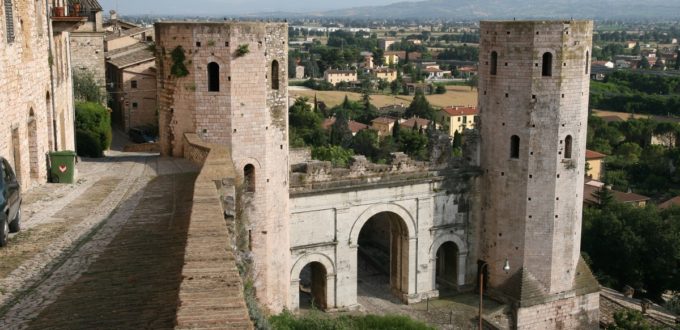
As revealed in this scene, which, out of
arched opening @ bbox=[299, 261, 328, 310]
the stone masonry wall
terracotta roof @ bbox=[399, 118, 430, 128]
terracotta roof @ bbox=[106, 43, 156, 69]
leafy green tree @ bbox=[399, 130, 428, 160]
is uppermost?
terracotta roof @ bbox=[106, 43, 156, 69]

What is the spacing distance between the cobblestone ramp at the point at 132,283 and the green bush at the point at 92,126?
18.6 m

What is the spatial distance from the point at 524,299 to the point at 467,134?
6010 millimetres

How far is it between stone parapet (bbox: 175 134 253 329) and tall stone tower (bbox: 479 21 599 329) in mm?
14506

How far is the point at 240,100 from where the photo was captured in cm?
2050

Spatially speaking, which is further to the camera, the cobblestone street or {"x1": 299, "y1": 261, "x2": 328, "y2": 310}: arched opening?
{"x1": 299, "y1": 261, "x2": 328, "y2": 310}: arched opening

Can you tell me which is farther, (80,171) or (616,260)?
(616,260)

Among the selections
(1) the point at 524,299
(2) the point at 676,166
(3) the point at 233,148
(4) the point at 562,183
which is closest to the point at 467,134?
(4) the point at 562,183

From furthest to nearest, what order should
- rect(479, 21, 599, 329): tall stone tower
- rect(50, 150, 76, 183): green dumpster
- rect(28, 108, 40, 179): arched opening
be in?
rect(479, 21, 599, 329): tall stone tower
rect(50, 150, 76, 183): green dumpster
rect(28, 108, 40, 179): arched opening

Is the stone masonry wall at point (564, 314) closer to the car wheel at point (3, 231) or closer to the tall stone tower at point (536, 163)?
the tall stone tower at point (536, 163)

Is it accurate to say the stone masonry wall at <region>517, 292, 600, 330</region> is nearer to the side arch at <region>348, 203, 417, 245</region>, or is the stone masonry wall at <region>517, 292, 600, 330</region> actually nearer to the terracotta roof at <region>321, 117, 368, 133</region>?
the side arch at <region>348, 203, 417, 245</region>

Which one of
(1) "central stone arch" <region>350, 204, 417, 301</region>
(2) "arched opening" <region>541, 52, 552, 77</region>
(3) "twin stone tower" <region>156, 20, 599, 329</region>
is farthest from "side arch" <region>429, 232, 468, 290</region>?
(2) "arched opening" <region>541, 52, 552, 77</region>

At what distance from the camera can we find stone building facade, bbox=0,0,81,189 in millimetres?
15914

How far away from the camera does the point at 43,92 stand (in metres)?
20.1

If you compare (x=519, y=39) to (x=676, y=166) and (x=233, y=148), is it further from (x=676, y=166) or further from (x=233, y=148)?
(x=676, y=166)
